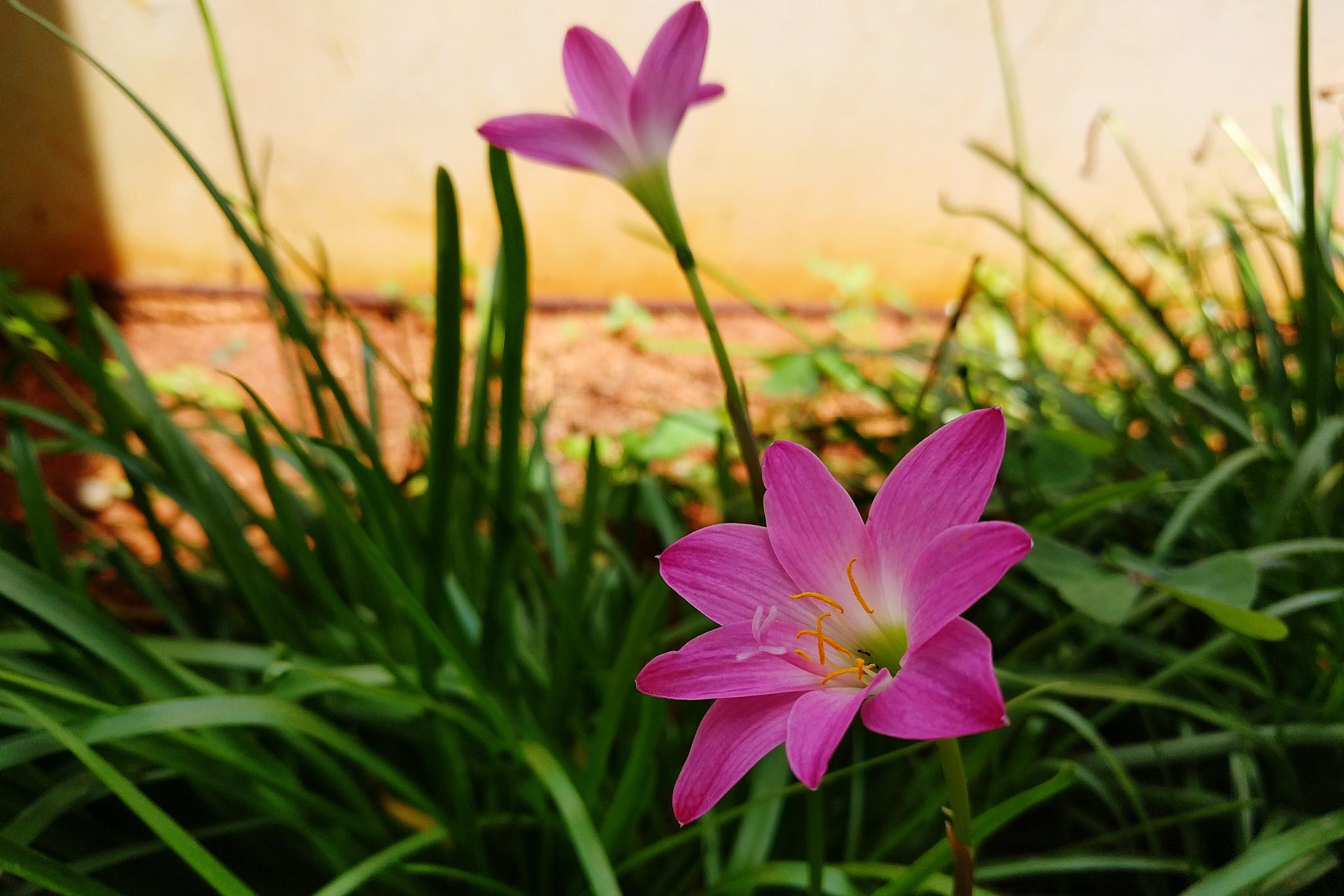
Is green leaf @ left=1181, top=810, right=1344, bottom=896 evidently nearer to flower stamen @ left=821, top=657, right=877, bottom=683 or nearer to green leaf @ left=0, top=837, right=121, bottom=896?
flower stamen @ left=821, top=657, right=877, bottom=683

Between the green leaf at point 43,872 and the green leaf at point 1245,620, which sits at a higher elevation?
the green leaf at point 1245,620

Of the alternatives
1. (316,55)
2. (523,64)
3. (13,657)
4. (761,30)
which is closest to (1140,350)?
(13,657)

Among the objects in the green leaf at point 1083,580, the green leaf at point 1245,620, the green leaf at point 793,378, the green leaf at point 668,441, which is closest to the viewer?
the green leaf at point 1245,620

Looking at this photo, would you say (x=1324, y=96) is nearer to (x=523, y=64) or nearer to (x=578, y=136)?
(x=578, y=136)

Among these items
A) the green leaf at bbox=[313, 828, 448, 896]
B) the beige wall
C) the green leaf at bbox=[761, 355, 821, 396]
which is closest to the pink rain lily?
the green leaf at bbox=[313, 828, 448, 896]

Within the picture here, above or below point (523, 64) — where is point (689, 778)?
below

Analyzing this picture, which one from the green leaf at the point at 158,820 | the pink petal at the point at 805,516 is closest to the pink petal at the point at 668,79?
the pink petal at the point at 805,516

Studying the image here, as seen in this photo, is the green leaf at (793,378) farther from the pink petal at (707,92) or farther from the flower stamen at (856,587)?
the flower stamen at (856,587)

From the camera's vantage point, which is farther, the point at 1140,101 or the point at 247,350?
the point at 1140,101
